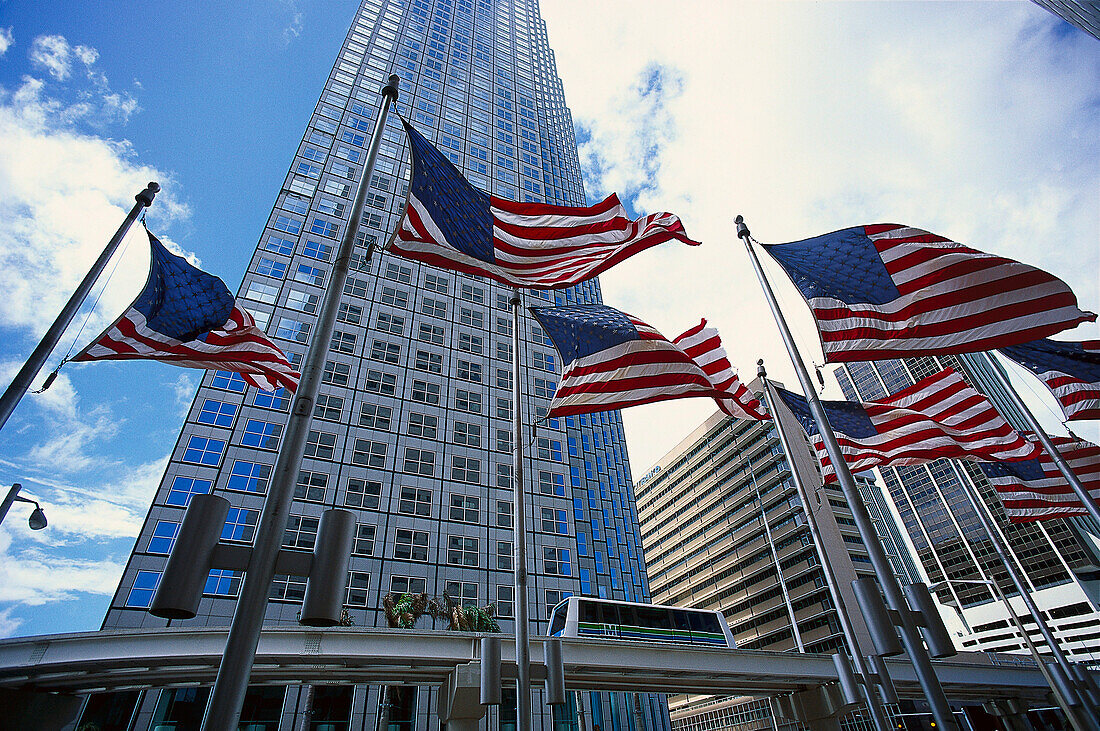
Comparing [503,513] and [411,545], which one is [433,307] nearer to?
[503,513]

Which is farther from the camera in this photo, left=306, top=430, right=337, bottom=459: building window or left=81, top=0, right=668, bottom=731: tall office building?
left=306, top=430, right=337, bottom=459: building window

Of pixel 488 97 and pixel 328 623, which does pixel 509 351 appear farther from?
pixel 328 623

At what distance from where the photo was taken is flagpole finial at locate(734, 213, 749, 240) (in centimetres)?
1531

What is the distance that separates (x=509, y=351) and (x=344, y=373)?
1555 cm

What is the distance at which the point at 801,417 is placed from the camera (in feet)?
59.4

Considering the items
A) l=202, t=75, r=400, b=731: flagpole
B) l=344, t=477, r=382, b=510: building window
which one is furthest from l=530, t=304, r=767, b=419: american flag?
l=344, t=477, r=382, b=510: building window

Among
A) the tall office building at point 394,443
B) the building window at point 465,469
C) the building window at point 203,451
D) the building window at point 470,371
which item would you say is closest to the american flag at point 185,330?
the tall office building at point 394,443

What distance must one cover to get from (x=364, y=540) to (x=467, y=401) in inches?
579

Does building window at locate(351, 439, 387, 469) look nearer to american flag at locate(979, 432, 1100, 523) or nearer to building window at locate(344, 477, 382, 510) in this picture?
building window at locate(344, 477, 382, 510)

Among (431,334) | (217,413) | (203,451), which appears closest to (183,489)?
(203,451)

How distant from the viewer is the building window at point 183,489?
34.7 meters

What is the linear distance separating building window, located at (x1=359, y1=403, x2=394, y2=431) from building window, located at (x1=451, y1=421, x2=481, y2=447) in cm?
517

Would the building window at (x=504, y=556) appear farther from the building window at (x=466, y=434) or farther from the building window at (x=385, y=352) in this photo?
the building window at (x=385, y=352)

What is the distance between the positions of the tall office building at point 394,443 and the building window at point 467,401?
0.16 m
